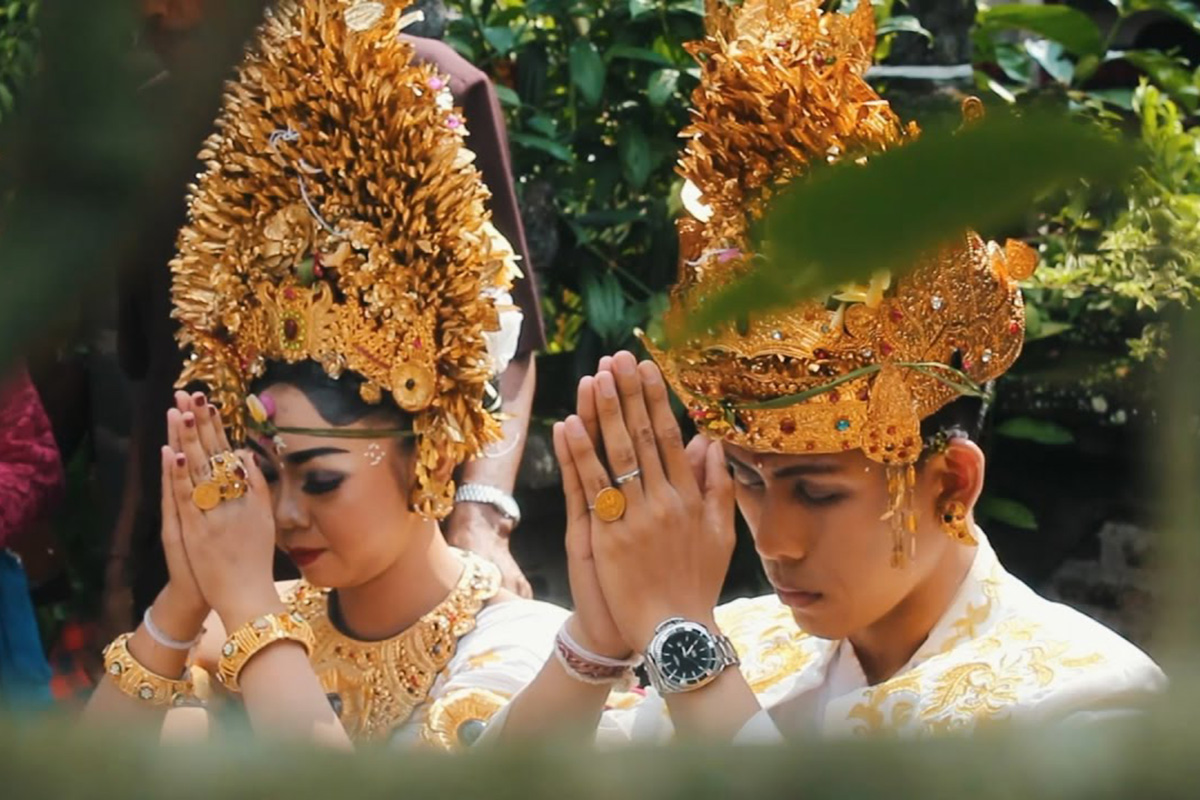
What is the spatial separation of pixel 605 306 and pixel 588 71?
0.46 m

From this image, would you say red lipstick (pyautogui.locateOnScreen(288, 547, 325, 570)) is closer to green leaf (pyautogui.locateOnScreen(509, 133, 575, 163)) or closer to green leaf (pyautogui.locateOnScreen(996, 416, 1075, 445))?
green leaf (pyautogui.locateOnScreen(509, 133, 575, 163))

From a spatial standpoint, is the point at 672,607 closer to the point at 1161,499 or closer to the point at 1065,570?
the point at 1161,499

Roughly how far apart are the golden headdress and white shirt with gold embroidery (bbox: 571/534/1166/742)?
0.46 metres

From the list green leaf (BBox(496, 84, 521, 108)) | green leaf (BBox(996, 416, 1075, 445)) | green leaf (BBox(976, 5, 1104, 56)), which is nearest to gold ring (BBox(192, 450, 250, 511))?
green leaf (BBox(496, 84, 521, 108))

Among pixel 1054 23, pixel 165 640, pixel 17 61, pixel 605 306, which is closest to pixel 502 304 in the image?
pixel 165 640

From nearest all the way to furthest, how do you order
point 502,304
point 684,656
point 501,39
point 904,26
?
1. point 684,656
2. point 502,304
3. point 904,26
4. point 501,39

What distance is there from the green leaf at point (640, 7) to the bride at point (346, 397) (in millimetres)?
1559

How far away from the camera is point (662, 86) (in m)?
3.81

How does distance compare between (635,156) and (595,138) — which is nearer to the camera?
(635,156)

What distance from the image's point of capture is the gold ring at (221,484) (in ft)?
7.32

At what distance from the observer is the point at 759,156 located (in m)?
1.92

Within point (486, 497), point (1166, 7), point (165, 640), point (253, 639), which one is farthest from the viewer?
point (1166, 7)

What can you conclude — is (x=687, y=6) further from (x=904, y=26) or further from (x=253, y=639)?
(x=253, y=639)

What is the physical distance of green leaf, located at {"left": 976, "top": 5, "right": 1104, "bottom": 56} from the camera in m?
4.09
